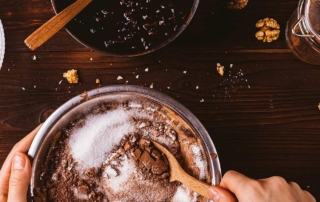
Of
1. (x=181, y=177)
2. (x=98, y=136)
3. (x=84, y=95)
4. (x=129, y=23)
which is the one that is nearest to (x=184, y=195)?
(x=181, y=177)

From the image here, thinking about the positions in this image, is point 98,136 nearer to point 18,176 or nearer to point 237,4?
point 18,176

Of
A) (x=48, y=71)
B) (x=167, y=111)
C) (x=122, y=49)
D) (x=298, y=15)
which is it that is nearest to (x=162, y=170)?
(x=167, y=111)

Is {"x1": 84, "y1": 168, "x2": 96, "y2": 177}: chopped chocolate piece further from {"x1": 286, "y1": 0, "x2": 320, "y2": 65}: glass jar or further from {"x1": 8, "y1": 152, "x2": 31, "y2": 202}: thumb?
{"x1": 286, "y1": 0, "x2": 320, "y2": 65}: glass jar

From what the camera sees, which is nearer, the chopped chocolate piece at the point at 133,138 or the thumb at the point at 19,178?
the thumb at the point at 19,178

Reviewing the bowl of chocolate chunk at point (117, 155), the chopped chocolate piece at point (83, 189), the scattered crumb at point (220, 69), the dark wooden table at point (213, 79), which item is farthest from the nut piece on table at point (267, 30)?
the chopped chocolate piece at point (83, 189)

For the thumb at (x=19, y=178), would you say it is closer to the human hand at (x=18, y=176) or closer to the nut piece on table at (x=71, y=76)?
the human hand at (x=18, y=176)

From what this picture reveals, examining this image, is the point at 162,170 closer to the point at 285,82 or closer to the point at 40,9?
the point at 285,82

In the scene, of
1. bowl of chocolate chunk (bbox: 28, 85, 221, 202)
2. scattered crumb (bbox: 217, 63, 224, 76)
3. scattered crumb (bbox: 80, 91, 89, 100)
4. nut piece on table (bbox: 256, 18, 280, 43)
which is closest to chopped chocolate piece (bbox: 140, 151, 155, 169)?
bowl of chocolate chunk (bbox: 28, 85, 221, 202)
